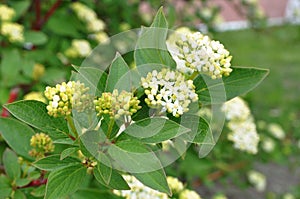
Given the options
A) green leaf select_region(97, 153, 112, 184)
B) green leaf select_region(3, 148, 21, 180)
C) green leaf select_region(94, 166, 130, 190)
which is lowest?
green leaf select_region(3, 148, 21, 180)

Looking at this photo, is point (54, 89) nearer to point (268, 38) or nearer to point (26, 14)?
point (26, 14)

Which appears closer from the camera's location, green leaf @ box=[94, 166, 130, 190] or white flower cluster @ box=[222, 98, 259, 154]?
green leaf @ box=[94, 166, 130, 190]

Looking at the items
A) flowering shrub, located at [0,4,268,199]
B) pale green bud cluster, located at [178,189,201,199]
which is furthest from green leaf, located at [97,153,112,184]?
pale green bud cluster, located at [178,189,201,199]

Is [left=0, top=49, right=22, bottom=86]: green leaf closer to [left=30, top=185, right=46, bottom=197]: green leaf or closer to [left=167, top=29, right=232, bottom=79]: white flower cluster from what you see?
[left=30, top=185, right=46, bottom=197]: green leaf

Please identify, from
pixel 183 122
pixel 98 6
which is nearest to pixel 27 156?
pixel 183 122

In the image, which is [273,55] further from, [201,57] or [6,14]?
[201,57]

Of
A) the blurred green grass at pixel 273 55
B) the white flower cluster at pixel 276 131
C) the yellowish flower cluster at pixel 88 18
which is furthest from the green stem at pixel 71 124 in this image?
the blurred green grass at pixel 273 55

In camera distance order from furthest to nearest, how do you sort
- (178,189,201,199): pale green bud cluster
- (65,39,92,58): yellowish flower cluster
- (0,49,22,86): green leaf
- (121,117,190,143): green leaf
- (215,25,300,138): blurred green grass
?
(215,25,300,138): blurred green grass < (65,39,92,58): yellowish flower cluster < (0,49,22,86): green leaf < (178,189,201,199): pale green bud cluster < (121,117,190,143): green leaf

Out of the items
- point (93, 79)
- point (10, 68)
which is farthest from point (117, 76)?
point (10, 68)
